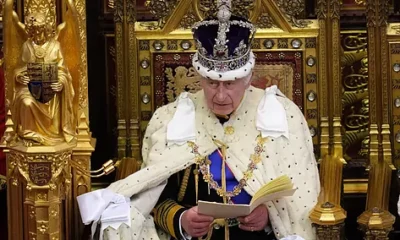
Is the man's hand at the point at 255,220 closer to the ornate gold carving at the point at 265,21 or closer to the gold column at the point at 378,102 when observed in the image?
the gold column at the point at 378,102

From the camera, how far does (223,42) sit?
17.6 ft

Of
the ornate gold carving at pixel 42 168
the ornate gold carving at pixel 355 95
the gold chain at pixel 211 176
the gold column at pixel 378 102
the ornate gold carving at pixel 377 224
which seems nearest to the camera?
the ornate gold carving at pixel 42 168

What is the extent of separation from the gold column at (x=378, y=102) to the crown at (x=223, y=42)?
34.4 inches

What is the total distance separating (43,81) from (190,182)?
2.58ft

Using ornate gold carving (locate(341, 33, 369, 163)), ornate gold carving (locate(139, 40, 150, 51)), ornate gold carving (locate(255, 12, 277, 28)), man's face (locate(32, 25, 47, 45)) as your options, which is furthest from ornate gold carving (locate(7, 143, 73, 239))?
ornate gold carving (locate(341, 33, 369, 163))

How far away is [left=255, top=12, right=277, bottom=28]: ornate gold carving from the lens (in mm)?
6156

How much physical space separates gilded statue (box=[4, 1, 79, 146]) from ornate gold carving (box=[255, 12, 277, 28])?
1.08m

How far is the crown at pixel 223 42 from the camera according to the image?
5.39m

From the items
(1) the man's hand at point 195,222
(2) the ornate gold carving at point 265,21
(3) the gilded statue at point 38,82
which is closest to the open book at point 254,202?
(1) the man's hand at point 195,222

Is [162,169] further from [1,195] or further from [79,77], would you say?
[1,195]

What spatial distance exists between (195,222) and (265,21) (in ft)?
3.91

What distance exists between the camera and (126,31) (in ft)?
20.2

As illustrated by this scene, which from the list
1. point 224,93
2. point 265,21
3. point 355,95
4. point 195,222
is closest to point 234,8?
point 265,21

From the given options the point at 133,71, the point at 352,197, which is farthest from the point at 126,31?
the point at 352,197
